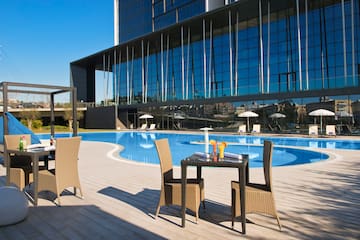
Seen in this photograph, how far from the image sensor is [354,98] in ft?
57.8

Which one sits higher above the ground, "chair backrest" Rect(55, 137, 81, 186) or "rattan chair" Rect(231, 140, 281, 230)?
"chair backrest" Rect(55, 137, 81, 186)

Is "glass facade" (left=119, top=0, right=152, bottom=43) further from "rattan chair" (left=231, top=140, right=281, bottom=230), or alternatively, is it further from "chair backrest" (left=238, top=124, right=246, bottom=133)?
"rattan chair" (left=231, top=140, right=281, bottom=230)

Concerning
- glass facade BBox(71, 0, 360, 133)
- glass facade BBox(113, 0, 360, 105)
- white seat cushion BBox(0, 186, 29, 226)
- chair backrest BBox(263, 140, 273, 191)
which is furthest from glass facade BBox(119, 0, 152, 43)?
chair backrest BBox(263, 140, 273, 191)

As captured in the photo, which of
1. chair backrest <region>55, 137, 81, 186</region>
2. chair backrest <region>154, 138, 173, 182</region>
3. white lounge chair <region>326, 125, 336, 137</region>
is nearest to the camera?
chair backrest <region>154, 138, 173, 182</region>

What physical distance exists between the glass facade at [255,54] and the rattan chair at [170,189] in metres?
16.8

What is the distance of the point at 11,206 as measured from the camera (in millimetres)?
3457

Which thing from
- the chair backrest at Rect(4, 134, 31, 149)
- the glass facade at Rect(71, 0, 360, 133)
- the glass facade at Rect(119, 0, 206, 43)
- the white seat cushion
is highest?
the glass facade at Rect(119, 0, 206, 43)

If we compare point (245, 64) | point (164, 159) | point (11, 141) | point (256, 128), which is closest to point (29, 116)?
point (245, 64)

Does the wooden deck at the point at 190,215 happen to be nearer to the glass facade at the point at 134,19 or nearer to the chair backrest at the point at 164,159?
the chair backrest at the point at 164,159

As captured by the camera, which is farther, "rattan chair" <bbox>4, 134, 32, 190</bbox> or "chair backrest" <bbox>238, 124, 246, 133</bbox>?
"chair backrest" <bbox>238, 124, 246, 133</bbox>

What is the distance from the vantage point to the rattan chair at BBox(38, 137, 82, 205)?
4.25m

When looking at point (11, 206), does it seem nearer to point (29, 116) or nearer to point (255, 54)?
point (255, 54)

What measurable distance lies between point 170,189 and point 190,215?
0.48m

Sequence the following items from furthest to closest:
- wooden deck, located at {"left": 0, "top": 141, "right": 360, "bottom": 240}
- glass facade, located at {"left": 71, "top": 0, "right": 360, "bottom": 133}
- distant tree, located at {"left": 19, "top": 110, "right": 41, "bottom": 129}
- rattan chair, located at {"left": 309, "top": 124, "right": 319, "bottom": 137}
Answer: distant tree, located at {"left": 19, "top": 110, "right": 41, "bottom": 129}
glass facade, located at {"left": 71, "top": 0, "right": 360, "bottom": 133}
rattan chair, located at {"left": 309, "top": 124, "right": 319, "bottom": 137}
wooden deck, located at {"left": 0, "top": 141, "right": 360, "bottom": 240}
